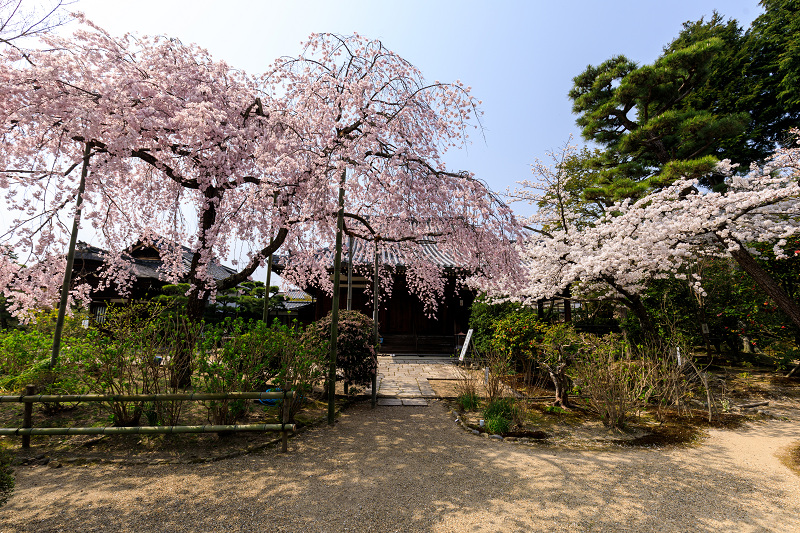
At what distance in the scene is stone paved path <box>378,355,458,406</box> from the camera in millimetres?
7057

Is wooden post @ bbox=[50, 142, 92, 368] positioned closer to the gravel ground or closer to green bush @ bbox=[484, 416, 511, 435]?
the gravel ground

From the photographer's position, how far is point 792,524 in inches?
111

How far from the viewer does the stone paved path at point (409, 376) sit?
706 cm

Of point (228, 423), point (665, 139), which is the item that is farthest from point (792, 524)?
point (665, 139)

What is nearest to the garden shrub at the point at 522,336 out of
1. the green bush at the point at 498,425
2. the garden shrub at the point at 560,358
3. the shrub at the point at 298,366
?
the garden shrub at the point at 560,358

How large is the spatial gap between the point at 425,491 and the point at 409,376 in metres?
6.20

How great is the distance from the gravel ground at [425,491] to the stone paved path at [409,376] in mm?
2418

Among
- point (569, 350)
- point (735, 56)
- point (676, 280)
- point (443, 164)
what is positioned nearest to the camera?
point (443, 164)

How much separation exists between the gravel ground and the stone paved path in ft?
Result: 7.93

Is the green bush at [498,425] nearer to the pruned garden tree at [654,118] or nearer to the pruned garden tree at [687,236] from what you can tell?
the pruned garden tree at [687,236]

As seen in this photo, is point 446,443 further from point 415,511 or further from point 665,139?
point 665,139

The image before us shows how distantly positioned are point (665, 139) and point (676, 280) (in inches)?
178

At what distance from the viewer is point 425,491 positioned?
3.31 metres

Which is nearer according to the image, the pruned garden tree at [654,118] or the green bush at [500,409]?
the green bush at [500,409]
